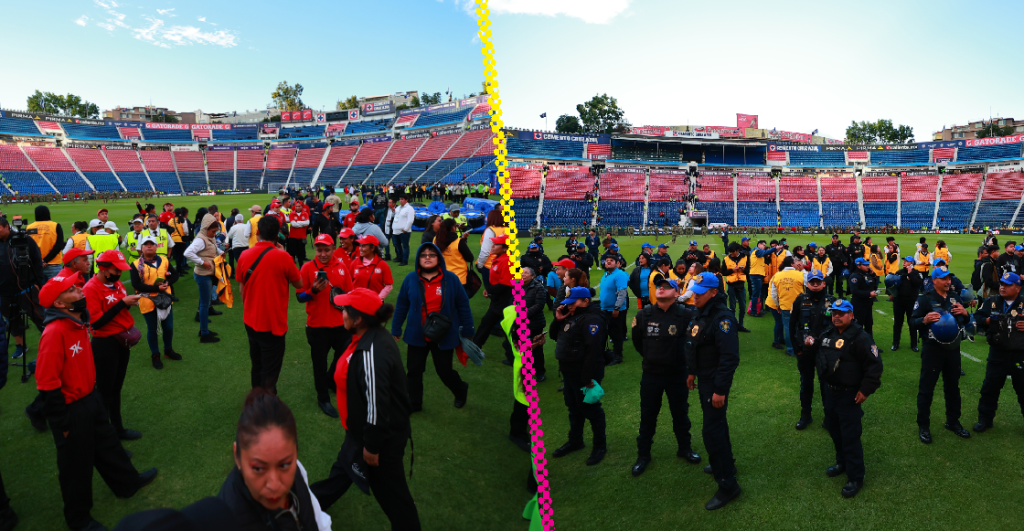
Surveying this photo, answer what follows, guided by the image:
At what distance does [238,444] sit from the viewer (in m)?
1.69

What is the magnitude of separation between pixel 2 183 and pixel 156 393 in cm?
5640

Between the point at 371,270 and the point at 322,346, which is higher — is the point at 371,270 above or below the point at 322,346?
above

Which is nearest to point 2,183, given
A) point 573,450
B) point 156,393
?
point 156,393

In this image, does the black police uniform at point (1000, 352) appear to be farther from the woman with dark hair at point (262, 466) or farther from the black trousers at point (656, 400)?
the woman with dark hair at point (262, 466)

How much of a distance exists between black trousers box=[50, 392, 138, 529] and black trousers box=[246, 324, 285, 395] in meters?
1.28

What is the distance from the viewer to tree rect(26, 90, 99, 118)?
78.6 meters

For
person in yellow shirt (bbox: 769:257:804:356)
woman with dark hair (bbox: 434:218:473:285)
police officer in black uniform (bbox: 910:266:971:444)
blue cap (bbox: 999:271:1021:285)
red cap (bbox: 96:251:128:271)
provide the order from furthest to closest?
person in yellow shirt (bbox: 769:257:804:356), woman with dark hair (bbox: 434:218:473:285), police officer in black uniform (bbox: 910:266:971:444), blue cap (bbox: 999:271:1021:285), red cap (bbox: 96:251:128:271)

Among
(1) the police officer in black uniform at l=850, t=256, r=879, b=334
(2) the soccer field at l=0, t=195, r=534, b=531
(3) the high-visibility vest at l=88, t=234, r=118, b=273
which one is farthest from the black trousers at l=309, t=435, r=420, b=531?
(1) the police officer in black uniform at l=850, t=256, r=879, b=334

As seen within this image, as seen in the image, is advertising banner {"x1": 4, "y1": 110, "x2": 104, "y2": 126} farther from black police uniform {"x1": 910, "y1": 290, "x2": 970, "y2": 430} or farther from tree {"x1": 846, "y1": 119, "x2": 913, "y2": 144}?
tree {"x1": 846, "y1": 119, "x2": 913, "y2": 144}

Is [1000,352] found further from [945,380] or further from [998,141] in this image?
[998,141]

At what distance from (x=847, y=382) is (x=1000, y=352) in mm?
2311

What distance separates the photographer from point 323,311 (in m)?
5.42

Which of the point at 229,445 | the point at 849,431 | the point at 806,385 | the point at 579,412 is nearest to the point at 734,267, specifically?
the point at 806,385

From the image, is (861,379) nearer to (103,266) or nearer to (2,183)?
(103,266)
